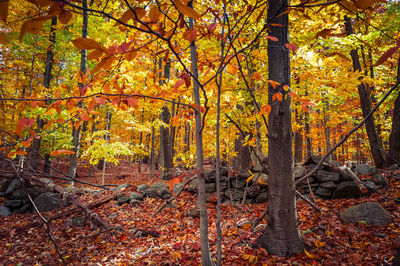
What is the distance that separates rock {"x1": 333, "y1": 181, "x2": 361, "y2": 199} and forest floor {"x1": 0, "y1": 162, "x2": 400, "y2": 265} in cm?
19

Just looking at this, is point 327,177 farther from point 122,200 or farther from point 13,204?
point 13,204

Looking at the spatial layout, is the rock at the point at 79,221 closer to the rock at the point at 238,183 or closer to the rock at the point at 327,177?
the rock at the point at 238,183

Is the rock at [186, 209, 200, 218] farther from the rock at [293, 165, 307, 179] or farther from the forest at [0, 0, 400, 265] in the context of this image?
the rock at [293, 165, 307, 179]

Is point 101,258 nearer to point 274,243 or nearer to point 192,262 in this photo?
point 192,262

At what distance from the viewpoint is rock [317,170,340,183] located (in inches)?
202

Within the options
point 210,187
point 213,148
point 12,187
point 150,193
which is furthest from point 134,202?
point 12,187

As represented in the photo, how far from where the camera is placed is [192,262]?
297 cm

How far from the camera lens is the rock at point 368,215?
11.6ft

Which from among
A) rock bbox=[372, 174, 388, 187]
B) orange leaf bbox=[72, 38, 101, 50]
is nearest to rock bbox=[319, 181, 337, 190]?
rock bbox=[372, 174, 388, 187]

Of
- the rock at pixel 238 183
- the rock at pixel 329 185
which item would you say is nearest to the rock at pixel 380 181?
the rock at pixel 329 185

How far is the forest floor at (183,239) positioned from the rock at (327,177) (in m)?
0.58

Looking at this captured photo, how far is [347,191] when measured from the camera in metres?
4.84

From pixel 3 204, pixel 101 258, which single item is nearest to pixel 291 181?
pixel 101 258

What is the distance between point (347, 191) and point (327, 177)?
0.53 meters
